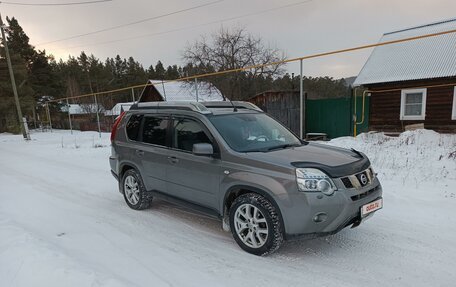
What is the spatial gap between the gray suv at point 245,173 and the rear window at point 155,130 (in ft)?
0.05

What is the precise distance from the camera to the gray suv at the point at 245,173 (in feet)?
10.9

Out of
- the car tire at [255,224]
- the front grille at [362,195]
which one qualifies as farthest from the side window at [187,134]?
the front grille at [362,195]

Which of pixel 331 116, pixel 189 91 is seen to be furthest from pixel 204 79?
pixel 331 116

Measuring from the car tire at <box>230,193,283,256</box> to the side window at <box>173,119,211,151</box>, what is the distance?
3.26ft

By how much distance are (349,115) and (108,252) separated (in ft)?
39.8

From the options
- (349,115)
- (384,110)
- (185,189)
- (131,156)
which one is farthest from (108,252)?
(384,110)

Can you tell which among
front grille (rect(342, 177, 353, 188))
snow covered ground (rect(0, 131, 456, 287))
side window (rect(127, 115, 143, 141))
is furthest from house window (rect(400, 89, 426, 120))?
side window (rect(127, 115, 143, 141))

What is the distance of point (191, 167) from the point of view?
426cm

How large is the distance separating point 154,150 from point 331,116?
35.6ft

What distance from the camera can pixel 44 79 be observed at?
1412 inches

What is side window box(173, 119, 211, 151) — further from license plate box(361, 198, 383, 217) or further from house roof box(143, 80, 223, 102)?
house roof box(143, 80, 223, 102)

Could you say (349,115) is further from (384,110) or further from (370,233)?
(370,233)

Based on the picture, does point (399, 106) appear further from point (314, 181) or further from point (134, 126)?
point (314, 181)

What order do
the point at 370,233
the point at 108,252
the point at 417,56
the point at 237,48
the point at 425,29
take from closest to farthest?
the point at 108,252, the point at 370,233, the point at 417,56, the point at 425,29, the point at 237,48
